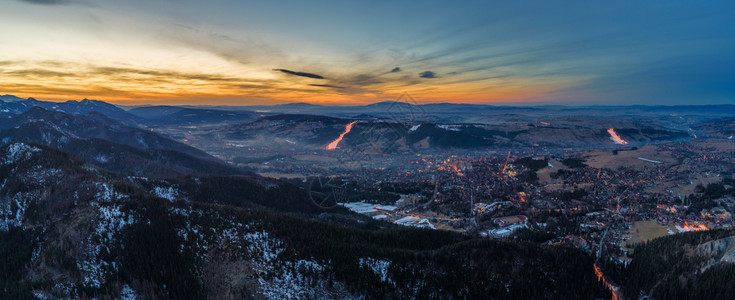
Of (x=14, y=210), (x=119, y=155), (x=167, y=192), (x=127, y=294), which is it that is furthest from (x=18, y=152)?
(x=119, y=155)

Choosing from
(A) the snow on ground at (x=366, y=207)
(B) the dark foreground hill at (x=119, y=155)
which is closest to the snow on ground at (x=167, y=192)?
(A) the snow on ground at (x=366, y=207)

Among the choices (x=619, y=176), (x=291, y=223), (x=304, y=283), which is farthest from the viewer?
(x=619, y=176)

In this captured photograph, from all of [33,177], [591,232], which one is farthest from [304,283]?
[591,232]

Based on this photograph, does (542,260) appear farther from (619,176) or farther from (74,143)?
(74,143)

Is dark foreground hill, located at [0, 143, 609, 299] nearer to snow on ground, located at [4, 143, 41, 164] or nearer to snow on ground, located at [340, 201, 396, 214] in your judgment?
snow on ground, located at [4, 143, 41, 164]

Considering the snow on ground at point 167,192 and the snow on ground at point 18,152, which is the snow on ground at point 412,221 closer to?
the snow on ground at point 167,192

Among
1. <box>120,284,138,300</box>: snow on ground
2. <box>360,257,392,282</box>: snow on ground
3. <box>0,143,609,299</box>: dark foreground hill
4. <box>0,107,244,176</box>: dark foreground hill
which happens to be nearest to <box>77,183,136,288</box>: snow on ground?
<box>0,143,609,299</box>: dark foreground hill

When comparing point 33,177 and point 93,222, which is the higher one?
point 33,177
